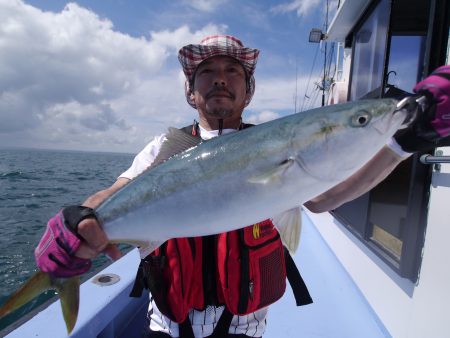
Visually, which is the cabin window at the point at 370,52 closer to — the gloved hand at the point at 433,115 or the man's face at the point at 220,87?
the man's face at the point at 220,87

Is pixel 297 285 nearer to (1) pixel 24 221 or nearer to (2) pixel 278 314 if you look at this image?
(2) pixel 278 314

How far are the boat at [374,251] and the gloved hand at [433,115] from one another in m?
0.72

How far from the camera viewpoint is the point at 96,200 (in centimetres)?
210

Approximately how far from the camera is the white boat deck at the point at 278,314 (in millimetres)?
2633

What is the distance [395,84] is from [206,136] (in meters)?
2.79

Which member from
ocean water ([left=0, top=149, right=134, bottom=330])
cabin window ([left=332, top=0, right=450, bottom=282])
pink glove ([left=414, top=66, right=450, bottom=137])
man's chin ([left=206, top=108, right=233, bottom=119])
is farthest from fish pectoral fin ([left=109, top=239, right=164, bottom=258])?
ocean water ([left=0, top=149, right=134, bottom=330])

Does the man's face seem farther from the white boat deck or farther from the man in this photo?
the white boat deck

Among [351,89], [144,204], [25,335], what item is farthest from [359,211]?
[25,335]

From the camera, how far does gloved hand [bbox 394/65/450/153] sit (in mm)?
1652

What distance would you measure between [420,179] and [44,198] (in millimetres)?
15972

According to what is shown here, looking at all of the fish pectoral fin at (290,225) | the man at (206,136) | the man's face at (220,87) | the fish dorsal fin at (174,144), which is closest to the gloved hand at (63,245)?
the man at (206,136)

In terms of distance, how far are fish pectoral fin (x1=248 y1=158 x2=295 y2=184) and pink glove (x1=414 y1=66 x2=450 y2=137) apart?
2.75ft

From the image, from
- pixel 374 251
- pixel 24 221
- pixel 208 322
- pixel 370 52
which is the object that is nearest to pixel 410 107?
pixel 208 322

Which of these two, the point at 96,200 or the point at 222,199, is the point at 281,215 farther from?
the point at 96,200
